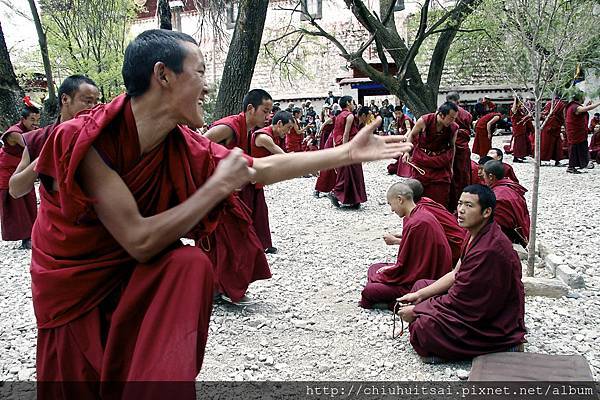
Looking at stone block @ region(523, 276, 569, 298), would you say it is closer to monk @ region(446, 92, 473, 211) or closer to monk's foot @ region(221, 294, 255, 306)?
monk's foot @ region(221, 294, 255, 306)

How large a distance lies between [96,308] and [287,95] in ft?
76.2

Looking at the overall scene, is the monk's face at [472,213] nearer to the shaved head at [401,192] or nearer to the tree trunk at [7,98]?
the shaved head at [401,192]

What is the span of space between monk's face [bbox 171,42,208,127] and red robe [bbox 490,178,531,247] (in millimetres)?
3765

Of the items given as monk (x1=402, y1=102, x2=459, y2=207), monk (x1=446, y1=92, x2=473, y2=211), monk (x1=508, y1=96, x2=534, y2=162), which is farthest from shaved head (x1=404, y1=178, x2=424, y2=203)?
monk (x1=508, y1=96, x2=534, y2=162)

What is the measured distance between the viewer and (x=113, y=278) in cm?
167

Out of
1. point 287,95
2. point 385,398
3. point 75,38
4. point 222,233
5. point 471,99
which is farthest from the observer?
point 287,95

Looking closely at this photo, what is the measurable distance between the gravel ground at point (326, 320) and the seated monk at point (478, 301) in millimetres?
155

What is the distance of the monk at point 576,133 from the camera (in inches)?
415

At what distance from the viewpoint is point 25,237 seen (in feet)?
21.2

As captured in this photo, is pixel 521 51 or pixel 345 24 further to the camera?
pixel 345 24

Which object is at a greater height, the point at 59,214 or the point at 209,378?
the point at 59,214

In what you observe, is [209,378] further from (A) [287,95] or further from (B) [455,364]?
(A) [287,95]

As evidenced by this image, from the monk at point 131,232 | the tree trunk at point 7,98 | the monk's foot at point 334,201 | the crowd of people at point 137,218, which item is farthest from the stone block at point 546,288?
the tree trunk at point 7,98

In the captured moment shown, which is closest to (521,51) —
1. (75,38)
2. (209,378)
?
(209,378)
